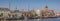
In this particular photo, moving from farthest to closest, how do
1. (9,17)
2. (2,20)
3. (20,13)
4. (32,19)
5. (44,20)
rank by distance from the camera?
(44,20)
(32,19)
(20,13)
(9,17)
(2,20)

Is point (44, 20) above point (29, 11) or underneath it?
underneath

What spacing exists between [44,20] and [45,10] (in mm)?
793

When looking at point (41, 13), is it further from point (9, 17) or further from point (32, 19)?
point (9, 17)

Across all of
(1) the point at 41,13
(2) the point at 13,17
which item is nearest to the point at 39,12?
(1) the point at 41,13

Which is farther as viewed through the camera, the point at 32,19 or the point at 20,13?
the point at 32,19

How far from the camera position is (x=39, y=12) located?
1041 centimetres

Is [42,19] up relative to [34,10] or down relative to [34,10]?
down

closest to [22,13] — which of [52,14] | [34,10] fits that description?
[34,10]

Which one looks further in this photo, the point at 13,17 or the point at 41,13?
the point at 41,13

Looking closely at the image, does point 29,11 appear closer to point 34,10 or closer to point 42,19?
point 34,10

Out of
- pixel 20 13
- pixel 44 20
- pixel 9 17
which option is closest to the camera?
pixel 9 17

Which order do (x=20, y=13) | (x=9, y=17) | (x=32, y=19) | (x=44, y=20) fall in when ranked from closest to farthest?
(x=9, y=17)
(x=20, y=13)
(x=32, y=19)
(x=44, y=20)

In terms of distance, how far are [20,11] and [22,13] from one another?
0.71 ft

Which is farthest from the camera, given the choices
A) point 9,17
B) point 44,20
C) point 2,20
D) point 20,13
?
point 44,20
